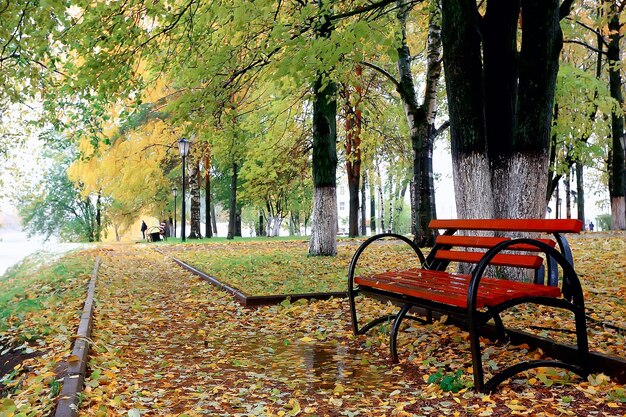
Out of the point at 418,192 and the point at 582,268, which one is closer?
the point at 582,268

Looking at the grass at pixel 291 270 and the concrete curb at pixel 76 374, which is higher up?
the grass at pixel 291 270

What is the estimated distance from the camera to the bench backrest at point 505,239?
4.01 metres

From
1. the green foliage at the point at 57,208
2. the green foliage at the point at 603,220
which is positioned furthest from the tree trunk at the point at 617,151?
the green foliage at the point at 57,208

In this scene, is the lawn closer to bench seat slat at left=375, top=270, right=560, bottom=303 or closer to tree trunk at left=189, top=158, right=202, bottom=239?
bench seat slat at left=375, top=270, right=560, bottom=303

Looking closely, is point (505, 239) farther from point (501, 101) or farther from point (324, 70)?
point (324, 70)

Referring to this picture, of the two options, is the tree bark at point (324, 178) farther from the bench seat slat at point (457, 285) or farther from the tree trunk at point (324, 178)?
the bench seat slat at point (457, 285)

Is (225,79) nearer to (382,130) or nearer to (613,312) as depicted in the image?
(613,312)

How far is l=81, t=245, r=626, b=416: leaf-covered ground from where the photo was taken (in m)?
3.43

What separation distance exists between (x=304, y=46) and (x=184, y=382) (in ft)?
15.2

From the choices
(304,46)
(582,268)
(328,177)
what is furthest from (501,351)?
(328,177)

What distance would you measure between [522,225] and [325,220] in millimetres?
7961

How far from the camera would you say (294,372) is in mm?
4375

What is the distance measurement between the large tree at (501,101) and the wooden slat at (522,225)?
4.67 ft

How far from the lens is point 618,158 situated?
17.4 metres
